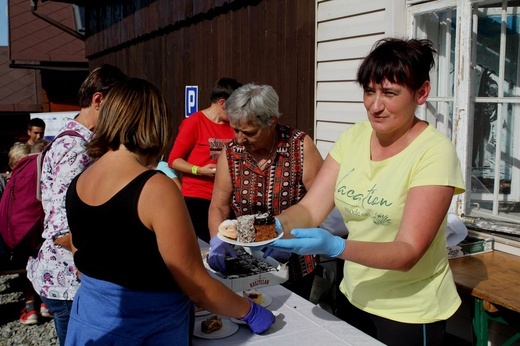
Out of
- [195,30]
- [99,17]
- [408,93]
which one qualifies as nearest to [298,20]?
[195,30]

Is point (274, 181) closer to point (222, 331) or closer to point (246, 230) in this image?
point (246, 230)

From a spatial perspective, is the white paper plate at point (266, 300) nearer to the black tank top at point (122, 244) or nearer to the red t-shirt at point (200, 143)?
the black tank top at point (122, 244)

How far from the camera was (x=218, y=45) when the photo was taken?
6.34 m

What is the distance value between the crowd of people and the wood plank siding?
6.25 feet

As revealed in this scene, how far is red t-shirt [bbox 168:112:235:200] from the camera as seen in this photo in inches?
167

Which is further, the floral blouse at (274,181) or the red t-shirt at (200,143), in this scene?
the red t-shirt at (200,143)

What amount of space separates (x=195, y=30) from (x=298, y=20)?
2.64 m

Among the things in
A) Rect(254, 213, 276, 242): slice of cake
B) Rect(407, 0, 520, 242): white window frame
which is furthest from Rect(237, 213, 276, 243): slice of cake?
Rect(407, 0, 520, 242): white window frame

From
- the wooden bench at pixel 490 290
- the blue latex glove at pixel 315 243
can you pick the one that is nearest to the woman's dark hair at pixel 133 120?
the blue latex glove at pixel 315 243

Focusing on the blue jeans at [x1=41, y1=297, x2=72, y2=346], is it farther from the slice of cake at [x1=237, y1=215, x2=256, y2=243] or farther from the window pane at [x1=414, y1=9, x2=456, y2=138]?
the window pane at [x1=414, y1=9, x2=456, y2=138]

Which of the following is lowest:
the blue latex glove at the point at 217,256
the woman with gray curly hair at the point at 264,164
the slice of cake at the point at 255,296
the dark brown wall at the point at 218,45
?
the slice of cake at the point at 255,296

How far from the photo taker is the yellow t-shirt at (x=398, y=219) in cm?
174

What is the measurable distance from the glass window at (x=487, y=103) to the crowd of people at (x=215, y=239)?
1.40m

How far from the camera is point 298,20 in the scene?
15.3 feet
